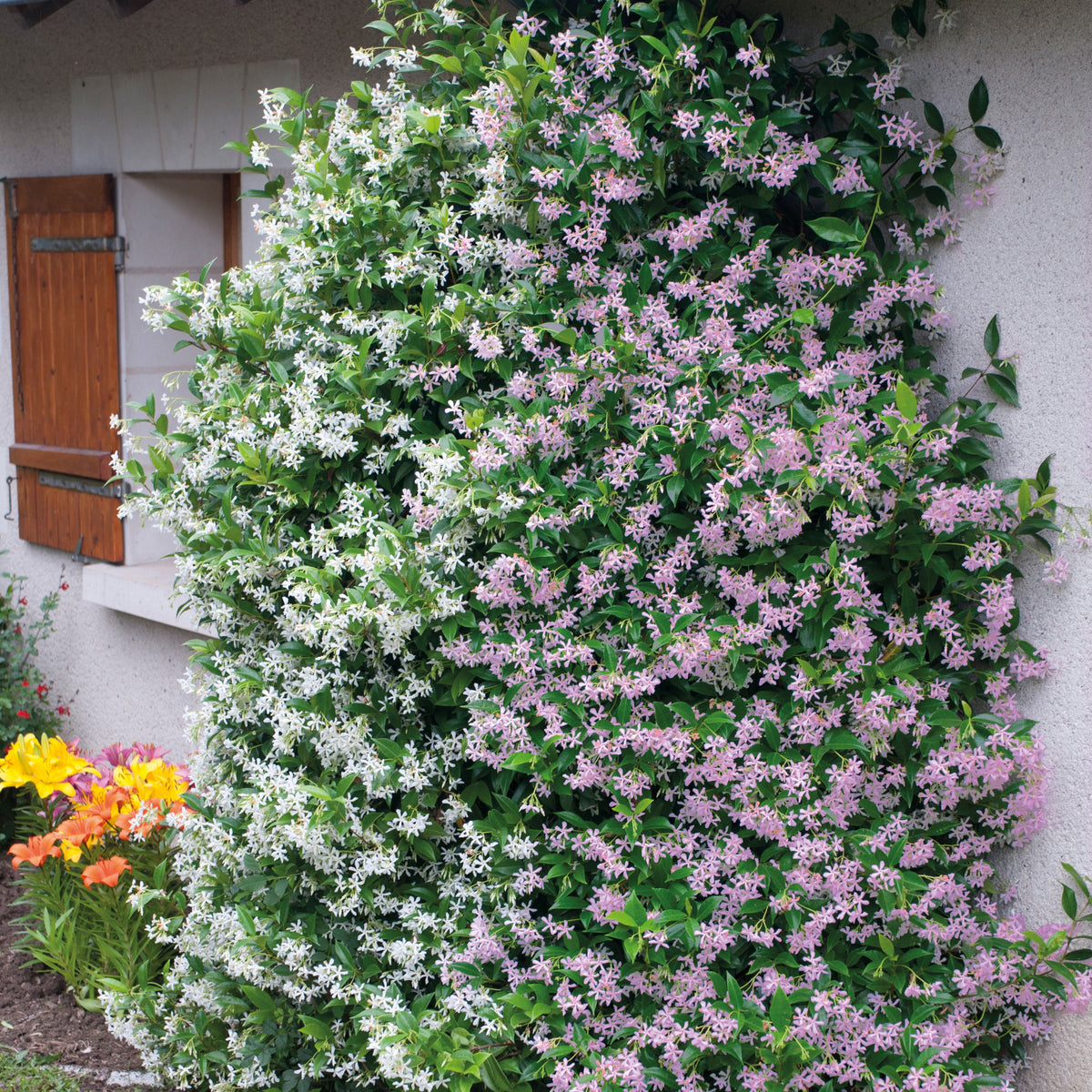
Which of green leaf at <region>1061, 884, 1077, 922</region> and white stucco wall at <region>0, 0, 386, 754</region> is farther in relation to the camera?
white stucco wall at <region>0, 0, 386, 754</region>

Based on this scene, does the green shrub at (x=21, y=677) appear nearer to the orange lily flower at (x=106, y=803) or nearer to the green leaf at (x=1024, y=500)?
the orange lily flower at (x=106, y=803)

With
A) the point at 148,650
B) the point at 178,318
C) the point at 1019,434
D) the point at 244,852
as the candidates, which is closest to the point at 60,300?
the point at 148,650

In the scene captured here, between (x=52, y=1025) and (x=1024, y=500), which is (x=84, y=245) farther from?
(x=1024, y=500)

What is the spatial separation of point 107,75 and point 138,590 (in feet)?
7.57

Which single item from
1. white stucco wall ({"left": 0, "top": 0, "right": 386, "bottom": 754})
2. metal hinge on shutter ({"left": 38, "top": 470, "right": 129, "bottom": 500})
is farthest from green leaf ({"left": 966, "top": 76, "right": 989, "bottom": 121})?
metal hinge on shutter ({"left": 38, "top": 470, "right": 129, "bottom": 500})

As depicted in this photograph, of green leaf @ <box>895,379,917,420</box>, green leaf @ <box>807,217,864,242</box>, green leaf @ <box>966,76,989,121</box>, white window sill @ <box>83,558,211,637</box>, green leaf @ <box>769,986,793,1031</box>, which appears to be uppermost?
green leaf @ <box>966,76,989,121</box>

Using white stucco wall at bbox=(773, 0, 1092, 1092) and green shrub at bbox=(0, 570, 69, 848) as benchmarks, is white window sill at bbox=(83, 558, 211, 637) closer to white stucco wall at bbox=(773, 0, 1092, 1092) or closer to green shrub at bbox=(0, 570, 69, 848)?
green shrub at bbox=(0, 570, 69, 848)

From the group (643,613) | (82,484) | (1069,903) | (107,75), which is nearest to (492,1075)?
(643,613)

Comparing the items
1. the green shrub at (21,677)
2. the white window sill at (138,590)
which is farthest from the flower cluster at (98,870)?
the green shrub at (21,677)

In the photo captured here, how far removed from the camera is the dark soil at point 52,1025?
344 centimetres

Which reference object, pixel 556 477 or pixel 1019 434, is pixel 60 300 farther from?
pixel 1019 434

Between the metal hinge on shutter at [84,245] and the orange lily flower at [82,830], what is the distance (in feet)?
7.75

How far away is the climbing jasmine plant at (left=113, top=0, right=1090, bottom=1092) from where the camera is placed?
2387 mm

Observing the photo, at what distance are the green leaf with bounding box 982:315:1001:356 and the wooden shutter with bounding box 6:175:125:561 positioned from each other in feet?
12.0
